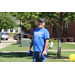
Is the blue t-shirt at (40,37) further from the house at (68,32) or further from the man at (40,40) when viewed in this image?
the house at (68,32)

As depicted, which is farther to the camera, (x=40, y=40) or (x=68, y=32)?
(x=68, y=32)

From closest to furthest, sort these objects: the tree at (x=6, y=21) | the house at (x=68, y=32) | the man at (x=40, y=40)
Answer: the man at (x=40, y=40) < the house at (x=68, y=32) < the tree at (x=6, y=21)

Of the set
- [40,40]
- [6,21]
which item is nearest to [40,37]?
[40,40]

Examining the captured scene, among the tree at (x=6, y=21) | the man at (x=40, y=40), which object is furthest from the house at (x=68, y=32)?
the man at (x=40, y=40)

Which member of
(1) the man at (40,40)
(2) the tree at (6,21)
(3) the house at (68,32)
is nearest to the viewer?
Result: (1) the man at (40,40)

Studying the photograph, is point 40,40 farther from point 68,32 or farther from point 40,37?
point 68,32

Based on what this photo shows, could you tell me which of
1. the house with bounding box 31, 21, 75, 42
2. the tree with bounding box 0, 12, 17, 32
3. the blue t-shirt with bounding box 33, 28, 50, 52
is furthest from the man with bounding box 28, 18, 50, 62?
the tree with bounding box 0, 12, 17, 32

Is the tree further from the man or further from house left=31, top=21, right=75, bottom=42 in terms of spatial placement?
the man
